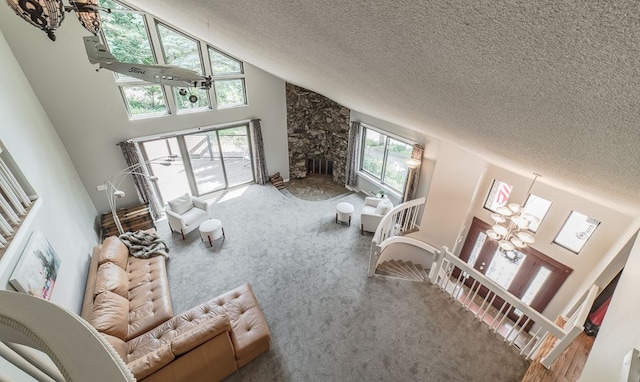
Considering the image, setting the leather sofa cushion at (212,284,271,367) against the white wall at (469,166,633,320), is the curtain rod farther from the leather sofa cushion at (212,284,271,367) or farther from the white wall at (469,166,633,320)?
the white wall at (469,166,633,320)

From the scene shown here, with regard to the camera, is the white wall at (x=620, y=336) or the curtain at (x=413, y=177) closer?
the white wall at (x=620, y=336)

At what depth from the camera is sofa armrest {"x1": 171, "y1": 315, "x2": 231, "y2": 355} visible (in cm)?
284

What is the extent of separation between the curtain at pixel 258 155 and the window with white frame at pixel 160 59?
0.69 metres

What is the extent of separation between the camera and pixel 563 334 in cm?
287

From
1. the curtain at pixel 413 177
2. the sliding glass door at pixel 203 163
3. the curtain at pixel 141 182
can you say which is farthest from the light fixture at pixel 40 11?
the curtain at pixel 413 177

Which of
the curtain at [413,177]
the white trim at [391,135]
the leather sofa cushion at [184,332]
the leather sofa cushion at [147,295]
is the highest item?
the white trim at [391,135]

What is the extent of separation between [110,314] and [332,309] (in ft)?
9.93

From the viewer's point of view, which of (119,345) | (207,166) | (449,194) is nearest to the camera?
(119,345)

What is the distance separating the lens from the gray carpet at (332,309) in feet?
10.8

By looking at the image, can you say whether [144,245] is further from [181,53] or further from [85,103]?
[181,53]

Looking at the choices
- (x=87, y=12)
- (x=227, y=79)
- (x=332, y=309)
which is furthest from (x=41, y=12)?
(x=227, y=79)

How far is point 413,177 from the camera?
20.1 feet

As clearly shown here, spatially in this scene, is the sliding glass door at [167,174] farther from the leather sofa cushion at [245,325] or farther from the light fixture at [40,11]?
the light fixture at [40,11]

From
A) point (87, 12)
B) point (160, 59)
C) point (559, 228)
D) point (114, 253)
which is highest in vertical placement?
point (87, 12)
